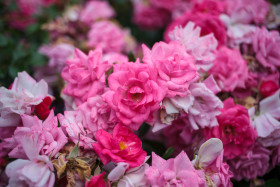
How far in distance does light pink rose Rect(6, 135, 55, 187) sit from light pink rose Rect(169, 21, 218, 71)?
46cm

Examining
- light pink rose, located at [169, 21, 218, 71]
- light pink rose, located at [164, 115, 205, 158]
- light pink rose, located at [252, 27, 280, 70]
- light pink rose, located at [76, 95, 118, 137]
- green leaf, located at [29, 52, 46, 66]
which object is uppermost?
light pink rose, located at [169, 21, 218, 71]

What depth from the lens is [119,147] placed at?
1.83ft

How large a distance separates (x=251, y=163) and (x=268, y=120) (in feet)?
0.46

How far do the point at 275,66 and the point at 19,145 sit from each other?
0.83 metres

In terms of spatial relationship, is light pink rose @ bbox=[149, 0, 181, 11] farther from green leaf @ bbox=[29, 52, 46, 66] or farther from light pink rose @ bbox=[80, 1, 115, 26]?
green leaf @ bbox=[29, 52, 46, 66]

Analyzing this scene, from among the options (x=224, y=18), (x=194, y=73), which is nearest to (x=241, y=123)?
(x=194, y=73)

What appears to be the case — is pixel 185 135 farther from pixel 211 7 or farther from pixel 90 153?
pixel 211 7

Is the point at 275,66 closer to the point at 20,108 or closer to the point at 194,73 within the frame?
the point at 194,73

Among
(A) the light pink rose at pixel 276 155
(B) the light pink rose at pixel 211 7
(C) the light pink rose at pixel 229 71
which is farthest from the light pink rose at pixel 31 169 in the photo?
(B) the light pink rose at pixel 211 7

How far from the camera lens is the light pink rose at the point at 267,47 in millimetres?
824

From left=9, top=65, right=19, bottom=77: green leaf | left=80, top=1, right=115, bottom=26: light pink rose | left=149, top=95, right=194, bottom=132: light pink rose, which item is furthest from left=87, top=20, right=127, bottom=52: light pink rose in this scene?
left=149, top=95, right=194, bottom=132: light pink rose

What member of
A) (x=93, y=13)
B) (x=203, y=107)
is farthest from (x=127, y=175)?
(x=93, y=13)

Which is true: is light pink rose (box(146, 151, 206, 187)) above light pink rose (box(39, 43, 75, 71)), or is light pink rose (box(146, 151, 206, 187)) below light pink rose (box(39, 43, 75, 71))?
below

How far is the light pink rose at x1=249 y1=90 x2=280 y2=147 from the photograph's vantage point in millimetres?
728
